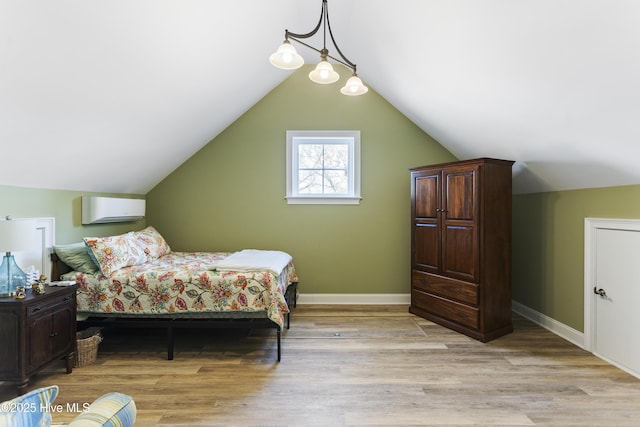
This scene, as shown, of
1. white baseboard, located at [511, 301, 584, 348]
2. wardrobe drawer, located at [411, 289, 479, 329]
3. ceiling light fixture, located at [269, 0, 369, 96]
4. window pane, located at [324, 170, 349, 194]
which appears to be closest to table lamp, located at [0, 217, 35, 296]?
ceiling light fixture, located at [269, 0, 369, 96]

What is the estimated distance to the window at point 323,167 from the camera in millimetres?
4035

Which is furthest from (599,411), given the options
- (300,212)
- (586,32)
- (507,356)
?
(300,212)

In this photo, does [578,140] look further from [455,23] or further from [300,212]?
[300,212]

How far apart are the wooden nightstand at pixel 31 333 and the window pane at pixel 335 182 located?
2.84 m

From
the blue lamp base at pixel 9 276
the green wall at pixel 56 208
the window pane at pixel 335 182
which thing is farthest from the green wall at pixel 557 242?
the green wall at pixel 56 208

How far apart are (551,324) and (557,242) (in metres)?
0.83

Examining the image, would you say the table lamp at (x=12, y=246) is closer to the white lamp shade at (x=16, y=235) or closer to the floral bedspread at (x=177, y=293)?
the white lamp shade at (x=16, y=235)

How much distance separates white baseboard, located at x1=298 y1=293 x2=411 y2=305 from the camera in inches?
159

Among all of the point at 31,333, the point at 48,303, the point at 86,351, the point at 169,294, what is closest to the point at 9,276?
the point at 48,303

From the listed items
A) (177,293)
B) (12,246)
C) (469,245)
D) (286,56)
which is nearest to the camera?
(286,56)

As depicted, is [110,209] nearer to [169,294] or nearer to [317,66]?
[169,294]

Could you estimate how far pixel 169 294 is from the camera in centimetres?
260

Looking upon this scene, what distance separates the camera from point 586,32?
5.24ft

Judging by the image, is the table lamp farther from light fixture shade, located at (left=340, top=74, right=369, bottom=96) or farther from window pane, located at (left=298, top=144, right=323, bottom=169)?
window pane, located at (left=298, top=144, right=323, bottom=169)
